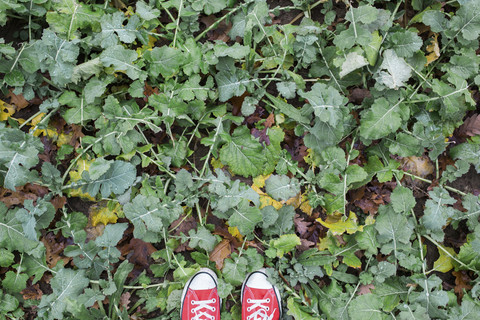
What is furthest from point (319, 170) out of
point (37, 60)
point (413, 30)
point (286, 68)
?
point (37, 60)

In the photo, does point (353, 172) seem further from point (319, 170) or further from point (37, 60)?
point (37, 60)

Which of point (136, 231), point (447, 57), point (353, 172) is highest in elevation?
point (447, 57)

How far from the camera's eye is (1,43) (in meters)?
2.67

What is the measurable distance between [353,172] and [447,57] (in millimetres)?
1201

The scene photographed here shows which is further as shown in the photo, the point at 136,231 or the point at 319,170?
the point at 319,170

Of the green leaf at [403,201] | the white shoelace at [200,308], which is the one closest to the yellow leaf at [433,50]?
the green leaf at [403,201]

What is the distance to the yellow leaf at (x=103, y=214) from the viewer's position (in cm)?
283

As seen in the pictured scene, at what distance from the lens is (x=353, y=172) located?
2.70 metres

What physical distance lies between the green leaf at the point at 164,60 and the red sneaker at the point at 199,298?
4.91 ft

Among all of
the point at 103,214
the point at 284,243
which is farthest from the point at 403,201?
the point at 103,214

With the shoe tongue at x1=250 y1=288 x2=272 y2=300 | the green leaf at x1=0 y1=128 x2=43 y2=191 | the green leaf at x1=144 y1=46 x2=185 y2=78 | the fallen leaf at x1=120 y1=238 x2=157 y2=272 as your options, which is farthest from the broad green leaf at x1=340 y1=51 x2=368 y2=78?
the green leaf at x1=0 y1=128 x2=43 y2=191

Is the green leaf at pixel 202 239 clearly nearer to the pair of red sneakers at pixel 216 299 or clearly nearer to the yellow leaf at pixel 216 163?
the pair of red sneakers at pixel 216 299

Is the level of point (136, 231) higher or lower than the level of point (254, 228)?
higher

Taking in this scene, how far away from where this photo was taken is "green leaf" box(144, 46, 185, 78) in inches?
104
